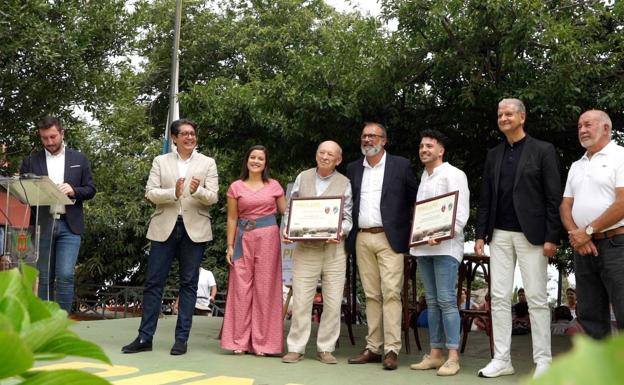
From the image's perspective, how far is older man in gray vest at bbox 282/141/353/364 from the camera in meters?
5.81

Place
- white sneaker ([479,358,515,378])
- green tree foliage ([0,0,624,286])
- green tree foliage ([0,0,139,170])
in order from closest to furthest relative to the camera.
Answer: white sneaker ([479,358,515,378])
green tree foliage ([0,0,624,286])
green tree foliage ([0,0,139,170])

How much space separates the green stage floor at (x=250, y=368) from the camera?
4.81m

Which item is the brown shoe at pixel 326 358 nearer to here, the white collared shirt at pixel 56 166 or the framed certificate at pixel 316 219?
the framed certificate at pixel 316 219

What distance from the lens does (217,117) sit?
28.0 ft

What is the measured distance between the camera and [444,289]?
5316mm

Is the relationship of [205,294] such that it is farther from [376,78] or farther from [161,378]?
[161,378]

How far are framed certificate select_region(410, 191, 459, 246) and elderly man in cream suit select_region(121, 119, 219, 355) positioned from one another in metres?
1.58

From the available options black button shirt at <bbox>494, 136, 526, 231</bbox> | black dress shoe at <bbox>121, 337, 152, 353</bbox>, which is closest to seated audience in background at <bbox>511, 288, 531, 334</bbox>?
black button shirt at <bbox>494, 136, 526, 231</bbox>

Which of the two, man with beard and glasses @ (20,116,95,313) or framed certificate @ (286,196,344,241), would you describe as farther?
man with beard and glasses @ (20,116,95,313)

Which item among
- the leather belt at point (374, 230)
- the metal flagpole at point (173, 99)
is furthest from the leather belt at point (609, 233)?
the metal flagpole at point (173, 99)

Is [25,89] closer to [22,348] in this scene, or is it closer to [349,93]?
[349,93]

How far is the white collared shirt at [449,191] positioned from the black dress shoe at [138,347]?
212 cm

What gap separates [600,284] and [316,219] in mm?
1993

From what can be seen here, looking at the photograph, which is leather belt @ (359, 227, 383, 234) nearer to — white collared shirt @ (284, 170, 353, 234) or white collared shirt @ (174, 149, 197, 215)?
white collared shirt @ (284, 170, 353, 234)
